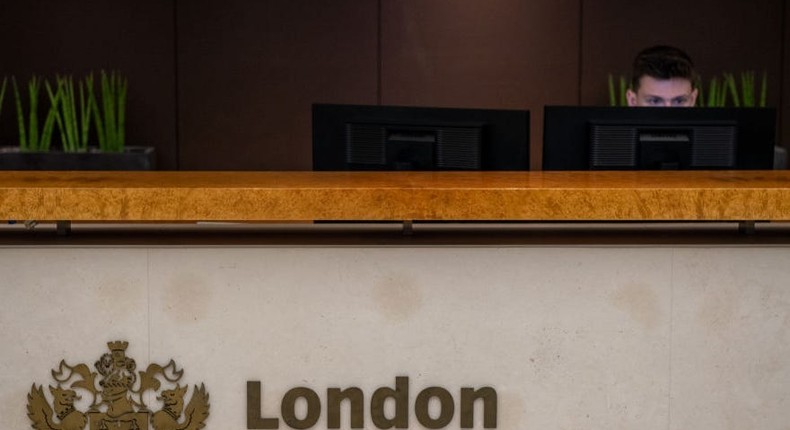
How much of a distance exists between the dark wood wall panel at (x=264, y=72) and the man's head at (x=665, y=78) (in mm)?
1361

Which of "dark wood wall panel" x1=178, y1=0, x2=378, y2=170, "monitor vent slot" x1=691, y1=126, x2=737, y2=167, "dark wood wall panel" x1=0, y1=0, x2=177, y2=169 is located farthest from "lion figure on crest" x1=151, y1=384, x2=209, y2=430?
"dark wood wall panel" x1=0, y1=0, x2=177, y2=169

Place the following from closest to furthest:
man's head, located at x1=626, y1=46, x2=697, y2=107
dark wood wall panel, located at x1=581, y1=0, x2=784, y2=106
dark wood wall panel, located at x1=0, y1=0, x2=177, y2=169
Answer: man's head, located at x1=626, y1=46, x2=697, y2=107
dark wood wall panel, located at x1=0, y1=0, x2=177, y2=169
dark wood wall panel, located at x1=581, y1=0, x2=784, y2=106

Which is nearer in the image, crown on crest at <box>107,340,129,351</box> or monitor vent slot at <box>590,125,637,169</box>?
crown on crest at <box>107,340,129,351</box>

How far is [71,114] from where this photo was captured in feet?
15.6

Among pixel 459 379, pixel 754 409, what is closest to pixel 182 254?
pixel 459 379

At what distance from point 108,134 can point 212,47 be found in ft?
2.24

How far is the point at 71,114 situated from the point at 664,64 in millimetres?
2556

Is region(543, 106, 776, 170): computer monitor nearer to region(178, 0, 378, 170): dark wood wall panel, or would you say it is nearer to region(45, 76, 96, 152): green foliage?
region(178, 0, 378, 170): dark wood wall panel

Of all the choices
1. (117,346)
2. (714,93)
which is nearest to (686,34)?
(714,93)

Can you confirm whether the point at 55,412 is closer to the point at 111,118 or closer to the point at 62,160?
the point at 62,160

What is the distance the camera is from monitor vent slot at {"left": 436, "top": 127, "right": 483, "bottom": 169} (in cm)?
275

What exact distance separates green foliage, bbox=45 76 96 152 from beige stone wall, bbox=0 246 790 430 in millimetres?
2967

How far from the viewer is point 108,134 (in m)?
4.76

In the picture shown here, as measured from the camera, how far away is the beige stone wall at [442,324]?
190 centimetres
